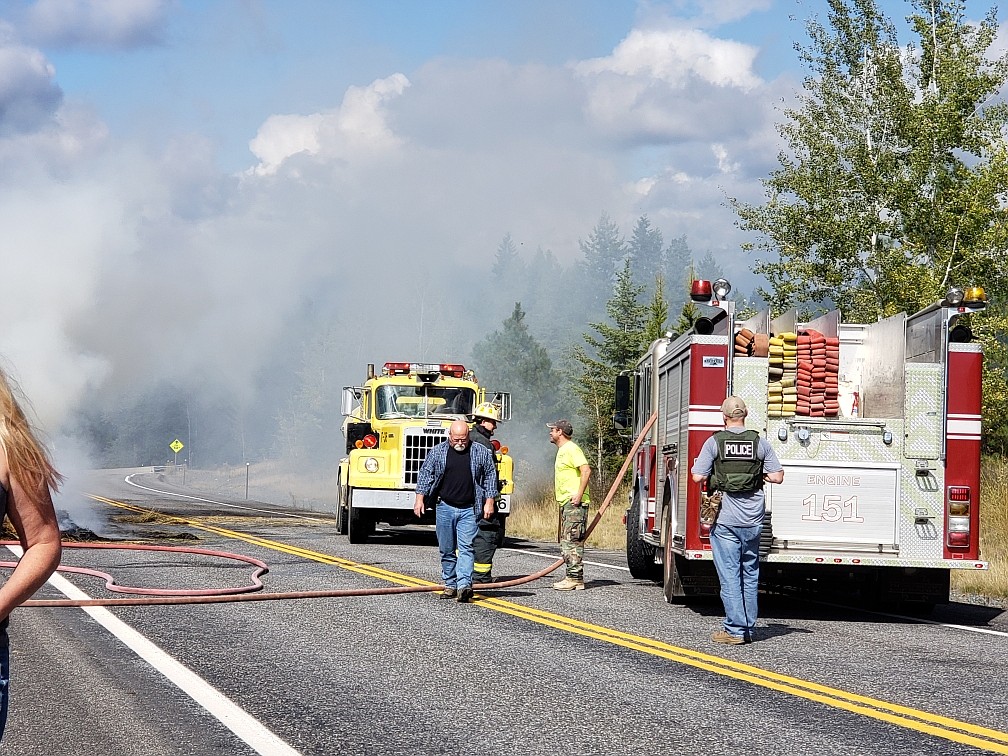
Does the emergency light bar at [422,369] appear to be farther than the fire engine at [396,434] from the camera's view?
Yes

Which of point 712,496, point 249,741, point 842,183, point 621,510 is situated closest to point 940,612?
point 712,496

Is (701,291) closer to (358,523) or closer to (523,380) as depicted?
(358,523)

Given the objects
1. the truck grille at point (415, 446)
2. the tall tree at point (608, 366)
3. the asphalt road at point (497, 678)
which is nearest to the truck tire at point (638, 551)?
the asphalt road at point (497, 678)

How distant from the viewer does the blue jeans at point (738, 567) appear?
31.9 feet

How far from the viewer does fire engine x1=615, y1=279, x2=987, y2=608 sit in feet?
37.1

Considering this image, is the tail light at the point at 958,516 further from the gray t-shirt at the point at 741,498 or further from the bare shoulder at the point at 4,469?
the bare shoulder at the point at 4,469

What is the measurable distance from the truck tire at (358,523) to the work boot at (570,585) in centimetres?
696

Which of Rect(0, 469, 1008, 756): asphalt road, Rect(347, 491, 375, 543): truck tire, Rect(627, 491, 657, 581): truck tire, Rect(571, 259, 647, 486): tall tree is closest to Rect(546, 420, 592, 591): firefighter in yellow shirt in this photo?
Rect(0, 469, 1008, 756): asphalt road

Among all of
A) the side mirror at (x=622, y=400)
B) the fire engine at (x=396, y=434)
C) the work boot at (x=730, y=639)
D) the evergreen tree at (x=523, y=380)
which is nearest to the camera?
the work boot at (x=730, y=639)

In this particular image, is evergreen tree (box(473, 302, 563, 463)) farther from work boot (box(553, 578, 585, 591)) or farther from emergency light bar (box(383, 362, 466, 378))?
work boot (box(553, 578, 585, 591))

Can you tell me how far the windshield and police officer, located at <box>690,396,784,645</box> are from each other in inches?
449

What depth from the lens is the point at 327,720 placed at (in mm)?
6551

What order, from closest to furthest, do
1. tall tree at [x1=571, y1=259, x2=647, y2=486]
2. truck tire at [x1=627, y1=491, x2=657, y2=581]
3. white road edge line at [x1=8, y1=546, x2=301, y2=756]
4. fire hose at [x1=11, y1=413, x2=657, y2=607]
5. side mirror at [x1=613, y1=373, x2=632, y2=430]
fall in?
white road edge line at [x1=8, y1=546, x2=301, y2=756]
fire hose at [x1=11, y1=413, x2=657, y2=607]
truck tire at [x1=627, y1=491, x2=657, y2=581]
side mirror at [x1=613, y1=373, x2=632, y2=430]
tall tree at [x1=571, y1=259, x2=647, y2=486]

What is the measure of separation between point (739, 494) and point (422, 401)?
11904 mm
